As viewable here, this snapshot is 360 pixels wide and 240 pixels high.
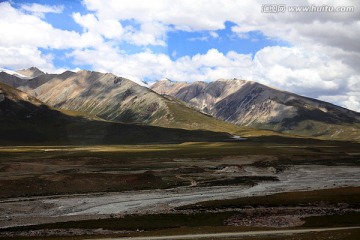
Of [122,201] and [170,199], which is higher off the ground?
[170,199]

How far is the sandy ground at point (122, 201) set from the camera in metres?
66.2

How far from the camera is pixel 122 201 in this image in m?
79.4

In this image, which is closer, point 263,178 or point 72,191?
point 72,191

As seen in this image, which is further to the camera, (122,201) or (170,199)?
(170,199)

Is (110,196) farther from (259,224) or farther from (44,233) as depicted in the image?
(259,224)

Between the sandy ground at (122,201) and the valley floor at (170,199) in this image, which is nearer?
the valley floor at (170,199)

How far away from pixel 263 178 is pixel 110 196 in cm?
4585

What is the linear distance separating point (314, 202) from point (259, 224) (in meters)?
17.9

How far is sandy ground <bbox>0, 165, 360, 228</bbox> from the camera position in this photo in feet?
217

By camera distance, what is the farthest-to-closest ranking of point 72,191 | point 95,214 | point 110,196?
1. point 72,191
2. point 110,196
3. point 95,214

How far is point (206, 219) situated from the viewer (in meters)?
58.9

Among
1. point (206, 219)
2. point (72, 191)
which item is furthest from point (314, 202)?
point (72, 191)

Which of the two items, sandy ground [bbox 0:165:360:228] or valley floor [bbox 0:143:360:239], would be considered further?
sandy ground [bbox 0:165:360:228]

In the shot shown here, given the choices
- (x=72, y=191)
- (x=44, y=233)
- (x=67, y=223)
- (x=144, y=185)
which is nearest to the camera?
(x=44, y=233)
